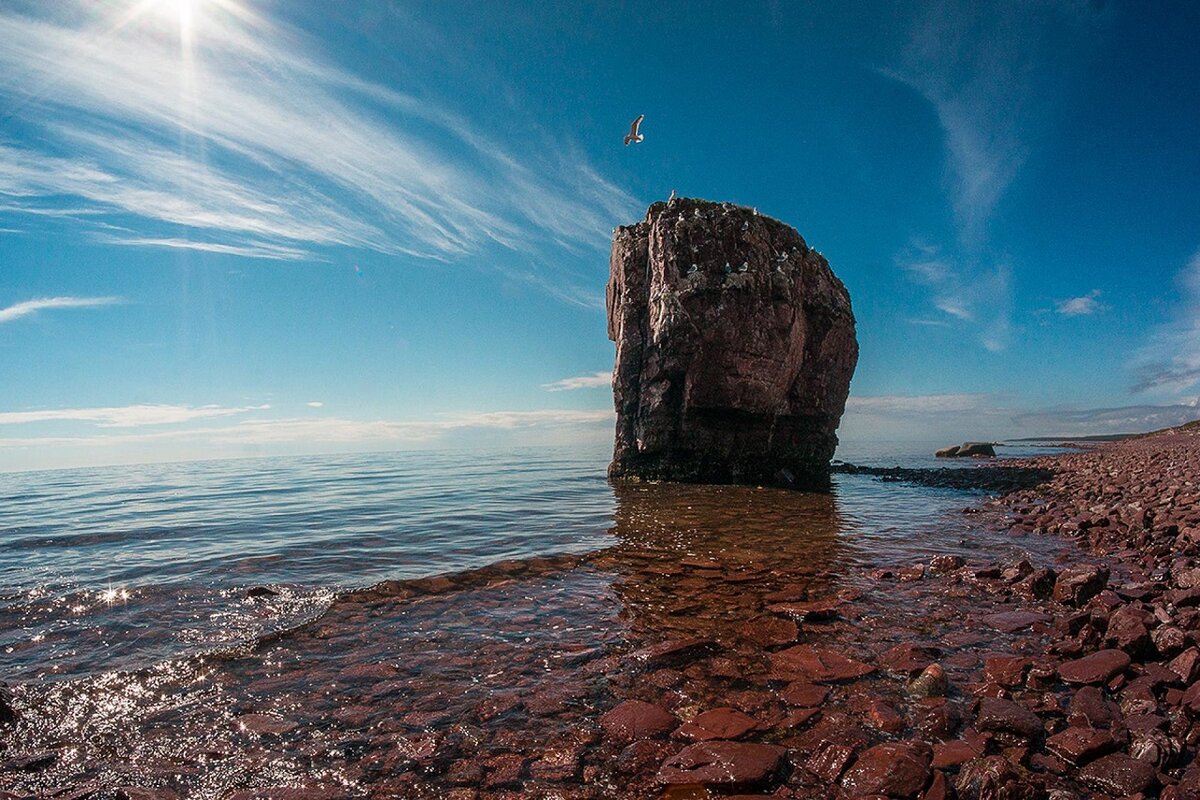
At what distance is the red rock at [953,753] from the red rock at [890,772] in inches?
2.8

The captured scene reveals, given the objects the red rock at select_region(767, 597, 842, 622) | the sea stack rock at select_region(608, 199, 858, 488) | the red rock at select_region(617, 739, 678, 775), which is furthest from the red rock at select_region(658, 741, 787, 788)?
the sea stack rock at select_region(608, 199, 858, 488)

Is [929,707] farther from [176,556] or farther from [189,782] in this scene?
[176,556]

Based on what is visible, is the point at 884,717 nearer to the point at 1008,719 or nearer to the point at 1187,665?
the point at 1008,719

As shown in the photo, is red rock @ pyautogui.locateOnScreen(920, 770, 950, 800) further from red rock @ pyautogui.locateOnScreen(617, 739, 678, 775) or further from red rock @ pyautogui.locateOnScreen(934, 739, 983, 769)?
red rock @ pyautogui.locateOnScreen(617, 739, 678, 775)

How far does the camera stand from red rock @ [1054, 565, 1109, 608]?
302 inches

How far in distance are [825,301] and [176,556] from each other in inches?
1267

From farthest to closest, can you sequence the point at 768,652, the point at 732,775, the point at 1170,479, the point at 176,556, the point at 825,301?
the point at 825,301, the point at 1170,479, the point at 176,556, the point at 768,652, the point at 732,775

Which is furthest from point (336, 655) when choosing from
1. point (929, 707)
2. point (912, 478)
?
point (912, 478)

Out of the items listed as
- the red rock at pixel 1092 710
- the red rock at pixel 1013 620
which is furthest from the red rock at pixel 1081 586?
the red rock at pixel 1092 710

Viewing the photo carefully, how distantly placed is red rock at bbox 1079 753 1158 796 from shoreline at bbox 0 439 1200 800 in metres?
0.01

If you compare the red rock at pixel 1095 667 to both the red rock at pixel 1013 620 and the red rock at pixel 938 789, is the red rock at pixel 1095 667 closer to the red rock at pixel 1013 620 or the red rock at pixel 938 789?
the red rock at pixel 1013 620

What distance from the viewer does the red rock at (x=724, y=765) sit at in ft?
13.5

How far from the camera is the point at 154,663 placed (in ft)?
22.1

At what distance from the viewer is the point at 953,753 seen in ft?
14.0
